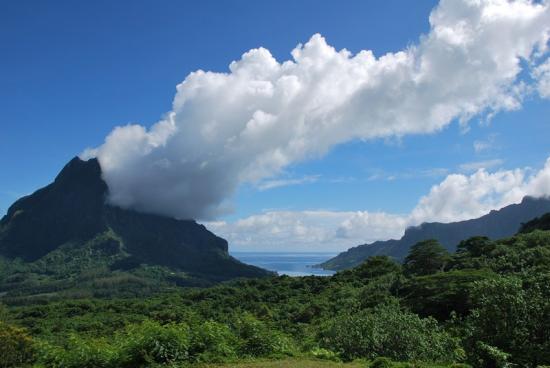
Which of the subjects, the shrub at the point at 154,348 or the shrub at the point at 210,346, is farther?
the shrub at the point at 210,346

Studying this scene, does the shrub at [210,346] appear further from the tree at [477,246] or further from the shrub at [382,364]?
the tree at [477,246]

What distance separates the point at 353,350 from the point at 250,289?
73445 mm

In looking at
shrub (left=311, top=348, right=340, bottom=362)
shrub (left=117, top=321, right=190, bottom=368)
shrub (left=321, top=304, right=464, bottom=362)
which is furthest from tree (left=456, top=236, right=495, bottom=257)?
shrub (left=117, top=321, right=190, bottom=368)

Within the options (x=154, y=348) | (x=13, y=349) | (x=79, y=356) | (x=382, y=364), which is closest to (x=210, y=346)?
(x=154, y=348)

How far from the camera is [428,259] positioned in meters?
59.2

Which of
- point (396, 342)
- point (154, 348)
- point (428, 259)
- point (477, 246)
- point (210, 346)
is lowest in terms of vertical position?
point (396, 342)

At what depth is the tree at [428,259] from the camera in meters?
58.0

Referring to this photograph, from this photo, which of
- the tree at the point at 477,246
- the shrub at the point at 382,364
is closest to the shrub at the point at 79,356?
the shrub at the point at 382,364

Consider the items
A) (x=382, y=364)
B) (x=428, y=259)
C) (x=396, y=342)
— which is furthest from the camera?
(x=428, y=259)

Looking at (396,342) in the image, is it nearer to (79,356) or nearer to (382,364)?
(382,364)

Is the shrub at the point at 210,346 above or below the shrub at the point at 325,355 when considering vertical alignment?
above

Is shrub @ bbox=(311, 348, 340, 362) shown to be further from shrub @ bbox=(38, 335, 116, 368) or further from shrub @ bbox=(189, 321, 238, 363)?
shrub @ bbox=(38, 335, 116, 368)

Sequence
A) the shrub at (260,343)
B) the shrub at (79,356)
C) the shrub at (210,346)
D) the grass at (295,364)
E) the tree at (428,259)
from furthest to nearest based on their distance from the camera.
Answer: the tree at (428,259)
the shrub at (260,343)
the shrub at (210,346)
the shrub at (79,356)
the grass at (295,364)

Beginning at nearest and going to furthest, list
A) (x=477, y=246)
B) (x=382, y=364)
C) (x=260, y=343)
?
(x=382, y=364) → (x=260, y=343) → (x=477, y=246)
